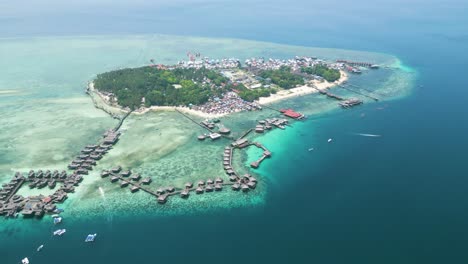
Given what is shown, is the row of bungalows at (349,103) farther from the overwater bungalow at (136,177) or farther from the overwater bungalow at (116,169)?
the overwater bungalow at (116,169)

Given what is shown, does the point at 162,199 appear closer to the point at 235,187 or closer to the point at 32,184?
the point at 235,187

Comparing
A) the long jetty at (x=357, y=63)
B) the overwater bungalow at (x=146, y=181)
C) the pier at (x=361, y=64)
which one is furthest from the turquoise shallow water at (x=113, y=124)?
the long jetty at (x=357, y=63)

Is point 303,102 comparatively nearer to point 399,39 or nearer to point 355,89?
point 355,89

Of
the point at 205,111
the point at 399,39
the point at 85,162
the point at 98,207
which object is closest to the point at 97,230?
the point at 98,207

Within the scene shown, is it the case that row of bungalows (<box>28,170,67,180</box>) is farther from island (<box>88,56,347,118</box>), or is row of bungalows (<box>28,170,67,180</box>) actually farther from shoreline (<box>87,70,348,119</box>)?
island (<box>88,56,347,118</box>)

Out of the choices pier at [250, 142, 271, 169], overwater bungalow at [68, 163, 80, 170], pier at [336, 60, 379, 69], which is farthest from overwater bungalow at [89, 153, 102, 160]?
pier at [336, 60, 379, 69]

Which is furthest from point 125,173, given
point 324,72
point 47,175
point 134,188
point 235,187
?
→ point 324,72
